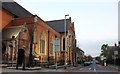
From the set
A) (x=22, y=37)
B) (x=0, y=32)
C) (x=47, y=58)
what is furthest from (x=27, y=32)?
(x=47, y=58)

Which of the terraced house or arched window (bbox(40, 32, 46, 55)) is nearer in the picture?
the terraced house

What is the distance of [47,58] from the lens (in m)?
43.3

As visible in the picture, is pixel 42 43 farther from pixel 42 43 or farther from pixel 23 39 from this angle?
pixel 23 39

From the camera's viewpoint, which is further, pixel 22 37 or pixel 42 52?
pixel 42 52

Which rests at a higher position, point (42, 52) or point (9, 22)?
point (9, 22)

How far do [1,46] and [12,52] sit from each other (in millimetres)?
1901

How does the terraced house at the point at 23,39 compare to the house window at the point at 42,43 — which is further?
the house window at the point at 42,43

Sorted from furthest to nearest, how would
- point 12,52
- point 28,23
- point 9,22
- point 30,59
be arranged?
1. point 9,22
2. point 28,23
3. point 30,59
4. point 12,52

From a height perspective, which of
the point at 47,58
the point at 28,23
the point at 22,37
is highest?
the point at 28,23

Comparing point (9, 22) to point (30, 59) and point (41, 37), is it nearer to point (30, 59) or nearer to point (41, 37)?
point (41, 37)

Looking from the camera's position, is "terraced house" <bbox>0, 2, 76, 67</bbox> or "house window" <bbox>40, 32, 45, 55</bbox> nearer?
"terraced house" <bbox>0, 2, 76, 67</bbox>

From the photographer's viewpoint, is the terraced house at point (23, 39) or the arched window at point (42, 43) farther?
the arched window at point (42, 43)

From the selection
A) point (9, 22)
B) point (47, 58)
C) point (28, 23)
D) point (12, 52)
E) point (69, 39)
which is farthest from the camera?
point (69, 39)

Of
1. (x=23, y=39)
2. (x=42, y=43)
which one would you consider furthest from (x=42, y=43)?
(x=23, y=39)
